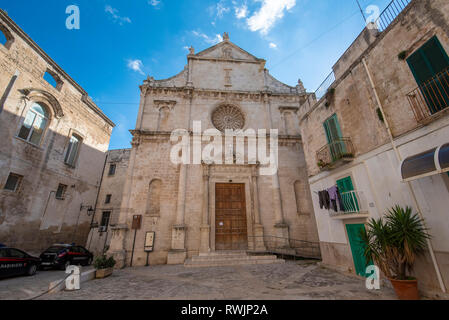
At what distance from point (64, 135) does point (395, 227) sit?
797 inches

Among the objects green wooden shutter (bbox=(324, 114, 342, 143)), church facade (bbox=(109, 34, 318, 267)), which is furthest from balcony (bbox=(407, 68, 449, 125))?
church facade (bbox=(109, 34, 318, 267))

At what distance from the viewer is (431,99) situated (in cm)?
509

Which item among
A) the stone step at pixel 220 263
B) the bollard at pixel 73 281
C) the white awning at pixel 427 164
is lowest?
the stone step at pixel 220 263

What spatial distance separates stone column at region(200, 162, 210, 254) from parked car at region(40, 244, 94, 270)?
7888 mm

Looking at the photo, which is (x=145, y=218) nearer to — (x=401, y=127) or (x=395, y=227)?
(x=395, y=227)

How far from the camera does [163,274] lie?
8.31 m

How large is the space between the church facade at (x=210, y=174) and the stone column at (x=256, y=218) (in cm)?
6

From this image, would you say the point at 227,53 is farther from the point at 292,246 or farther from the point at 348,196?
the point at 292,246

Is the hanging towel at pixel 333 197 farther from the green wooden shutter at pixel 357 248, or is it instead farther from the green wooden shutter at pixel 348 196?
the green wooden shutter at pixel 357 248

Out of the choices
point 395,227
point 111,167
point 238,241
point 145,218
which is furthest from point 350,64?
point 111,167

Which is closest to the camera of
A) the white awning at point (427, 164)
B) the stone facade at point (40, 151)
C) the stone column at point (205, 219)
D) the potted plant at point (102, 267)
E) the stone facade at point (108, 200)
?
the white awning at point (427, 164)

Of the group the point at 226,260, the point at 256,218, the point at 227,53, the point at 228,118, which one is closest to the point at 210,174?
the point at 256,218

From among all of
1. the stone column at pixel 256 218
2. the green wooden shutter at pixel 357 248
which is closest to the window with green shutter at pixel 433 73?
the green wooden shutter at pixel 357 248

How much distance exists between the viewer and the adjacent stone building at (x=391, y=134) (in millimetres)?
4816
